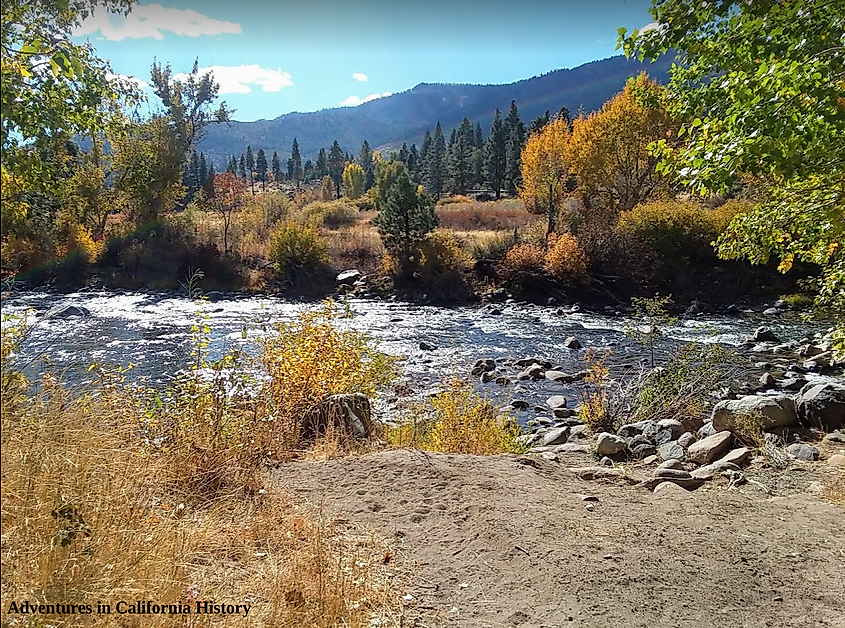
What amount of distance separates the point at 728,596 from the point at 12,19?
539cm

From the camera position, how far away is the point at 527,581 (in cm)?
391

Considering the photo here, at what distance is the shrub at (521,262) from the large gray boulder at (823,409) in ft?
65.9

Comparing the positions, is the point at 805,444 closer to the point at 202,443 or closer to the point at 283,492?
the point at 283,492

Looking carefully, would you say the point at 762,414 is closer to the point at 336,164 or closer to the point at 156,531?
the point at 156,531

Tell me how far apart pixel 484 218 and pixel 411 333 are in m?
22.9

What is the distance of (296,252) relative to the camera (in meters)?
30.5

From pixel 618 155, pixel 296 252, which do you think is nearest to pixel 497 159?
pixel 618 155

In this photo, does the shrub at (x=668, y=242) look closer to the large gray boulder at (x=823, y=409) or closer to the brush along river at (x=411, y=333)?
the brush along river at (x=411, y=333)

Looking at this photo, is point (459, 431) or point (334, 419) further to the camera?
point (459, 431)

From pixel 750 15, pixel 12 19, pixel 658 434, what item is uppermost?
pixel 750 15

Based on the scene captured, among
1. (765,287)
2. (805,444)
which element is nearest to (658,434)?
(805,444)

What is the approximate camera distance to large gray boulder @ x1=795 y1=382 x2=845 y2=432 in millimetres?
8211

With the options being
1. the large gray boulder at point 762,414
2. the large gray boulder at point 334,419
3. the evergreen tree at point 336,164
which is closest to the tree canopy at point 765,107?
the large gray boulder at point 762,414

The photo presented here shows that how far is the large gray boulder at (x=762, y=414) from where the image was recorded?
828 centimetres
